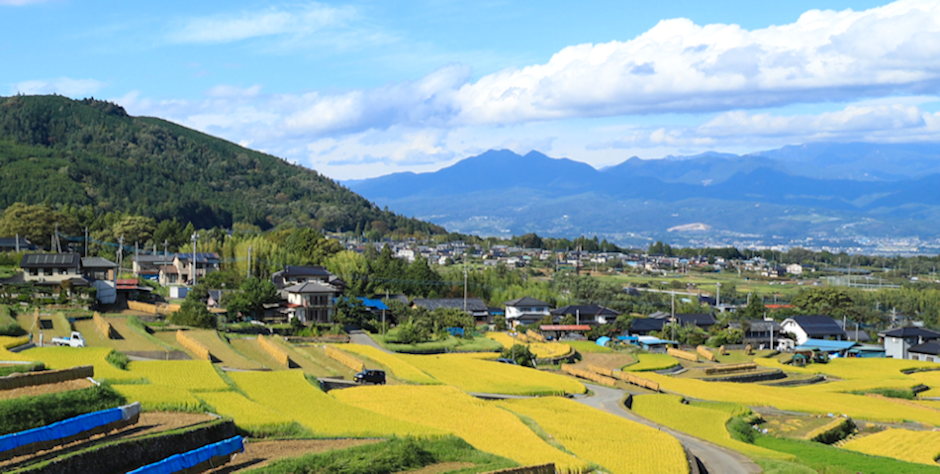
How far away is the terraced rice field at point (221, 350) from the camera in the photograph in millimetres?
30109

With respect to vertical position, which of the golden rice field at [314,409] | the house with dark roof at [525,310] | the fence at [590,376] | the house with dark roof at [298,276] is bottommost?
the fence at [590,376]

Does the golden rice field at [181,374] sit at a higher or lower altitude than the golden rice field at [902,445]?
higher

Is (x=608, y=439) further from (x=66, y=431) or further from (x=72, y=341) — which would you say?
(x=72, y=341)

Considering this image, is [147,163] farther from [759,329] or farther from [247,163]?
[759,329]

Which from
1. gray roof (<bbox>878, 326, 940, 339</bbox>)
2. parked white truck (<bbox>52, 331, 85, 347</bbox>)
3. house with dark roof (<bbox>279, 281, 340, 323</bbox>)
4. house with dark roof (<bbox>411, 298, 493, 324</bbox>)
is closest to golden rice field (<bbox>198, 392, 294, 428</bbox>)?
parked white truck (<bbox>52, 331, 85, 347</bbox>)

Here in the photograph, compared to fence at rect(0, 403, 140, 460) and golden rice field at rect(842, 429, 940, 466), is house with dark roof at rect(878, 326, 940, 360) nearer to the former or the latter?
golden rice field at rect(842, 429, 940, 466)

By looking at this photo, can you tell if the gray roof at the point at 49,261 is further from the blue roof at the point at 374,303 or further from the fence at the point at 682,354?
the fence at the point at 682,354

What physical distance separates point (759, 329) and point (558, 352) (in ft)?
76.9

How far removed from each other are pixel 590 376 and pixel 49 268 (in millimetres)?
31060

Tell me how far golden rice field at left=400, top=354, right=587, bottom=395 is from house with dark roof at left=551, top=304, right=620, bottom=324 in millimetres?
26097

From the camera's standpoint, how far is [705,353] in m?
52.5

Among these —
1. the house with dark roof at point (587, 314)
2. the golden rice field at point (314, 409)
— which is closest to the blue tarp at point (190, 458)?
the golden rice field at point (314, 409)

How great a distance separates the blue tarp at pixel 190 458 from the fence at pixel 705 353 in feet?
135

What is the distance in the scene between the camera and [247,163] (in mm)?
177375
